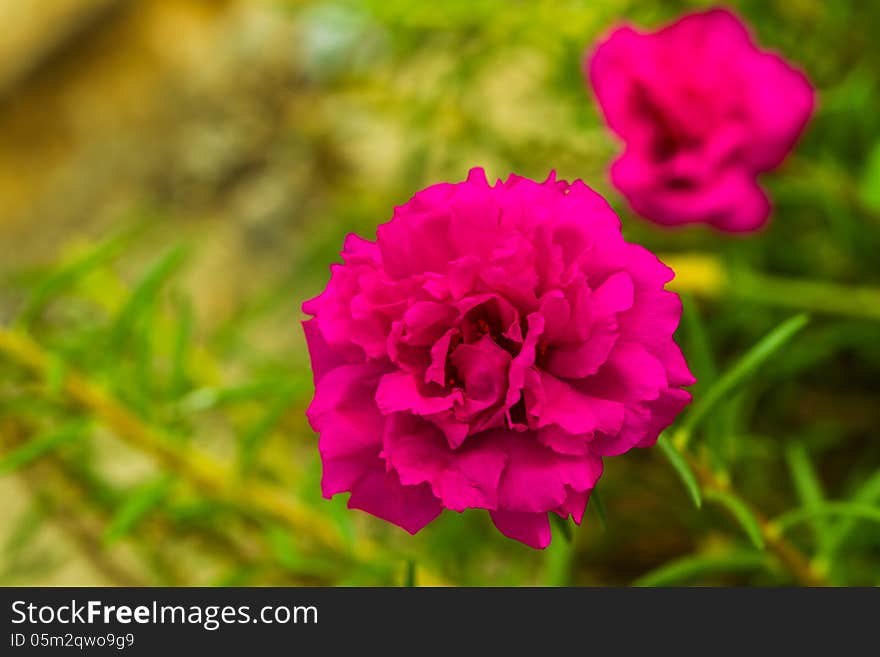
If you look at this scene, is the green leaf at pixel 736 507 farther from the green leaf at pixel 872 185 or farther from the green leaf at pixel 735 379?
the green leaf at pixel 872 185

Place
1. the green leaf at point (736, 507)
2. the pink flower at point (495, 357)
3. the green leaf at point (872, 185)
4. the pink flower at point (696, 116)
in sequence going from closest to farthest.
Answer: the pink flower at point (495, 357) → the green leaf at point (736, 507) → the pink flower at point (696, 116) → the green leaf at point (872, 185)

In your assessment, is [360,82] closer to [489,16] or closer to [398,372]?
[489,16]

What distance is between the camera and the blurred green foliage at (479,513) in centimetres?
52

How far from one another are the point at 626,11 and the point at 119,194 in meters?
1.14

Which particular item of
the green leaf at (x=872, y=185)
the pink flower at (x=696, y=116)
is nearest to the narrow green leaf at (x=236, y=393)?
the pink flower at (x=696, y=116)

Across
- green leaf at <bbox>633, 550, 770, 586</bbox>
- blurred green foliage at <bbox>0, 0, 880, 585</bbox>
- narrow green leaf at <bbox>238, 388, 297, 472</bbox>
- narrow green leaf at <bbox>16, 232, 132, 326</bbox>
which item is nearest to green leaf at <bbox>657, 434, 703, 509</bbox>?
blurred green foliage at <bbox>0, 0, 880, 585</bbox>

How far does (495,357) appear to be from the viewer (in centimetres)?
27

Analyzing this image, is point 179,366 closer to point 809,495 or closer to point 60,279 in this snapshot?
point 60,279

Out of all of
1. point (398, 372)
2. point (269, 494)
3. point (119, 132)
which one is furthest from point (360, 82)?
point (119, 132)

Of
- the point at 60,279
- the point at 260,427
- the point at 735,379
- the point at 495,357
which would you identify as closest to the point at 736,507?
the point at 735,379

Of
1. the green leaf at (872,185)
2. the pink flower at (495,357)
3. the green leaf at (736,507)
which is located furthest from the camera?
the green leaf at (872,185)

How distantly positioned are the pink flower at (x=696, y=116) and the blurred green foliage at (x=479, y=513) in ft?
0.25

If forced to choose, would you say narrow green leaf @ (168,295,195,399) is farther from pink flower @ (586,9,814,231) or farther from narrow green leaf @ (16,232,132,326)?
pink flower @ (586,9,814,231)

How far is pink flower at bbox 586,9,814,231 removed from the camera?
496 millimetres
